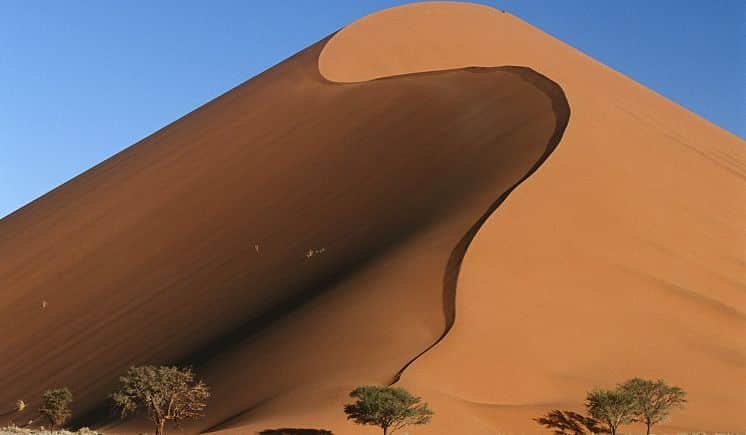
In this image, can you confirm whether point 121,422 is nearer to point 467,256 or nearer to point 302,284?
point 302,284

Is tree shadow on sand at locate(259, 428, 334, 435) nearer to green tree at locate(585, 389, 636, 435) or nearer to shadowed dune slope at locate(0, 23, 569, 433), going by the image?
shadowed dune slope at locate(0, 23, 569, 433)

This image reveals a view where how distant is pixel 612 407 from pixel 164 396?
924 centimetres

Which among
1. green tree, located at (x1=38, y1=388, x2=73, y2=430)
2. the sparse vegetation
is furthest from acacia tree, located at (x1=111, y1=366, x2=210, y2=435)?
the sparse vegetation

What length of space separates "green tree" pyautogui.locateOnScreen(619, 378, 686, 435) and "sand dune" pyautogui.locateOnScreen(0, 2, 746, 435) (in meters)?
0.69

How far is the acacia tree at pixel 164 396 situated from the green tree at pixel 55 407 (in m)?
2.29

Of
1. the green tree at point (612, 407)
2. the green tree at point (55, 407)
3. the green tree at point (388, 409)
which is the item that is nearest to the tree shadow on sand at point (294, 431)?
the green tree at point (388, 409)

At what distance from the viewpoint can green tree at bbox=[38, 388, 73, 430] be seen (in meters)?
26.1

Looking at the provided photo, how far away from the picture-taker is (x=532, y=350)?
2375 centimetres

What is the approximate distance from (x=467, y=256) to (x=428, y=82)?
561 inches

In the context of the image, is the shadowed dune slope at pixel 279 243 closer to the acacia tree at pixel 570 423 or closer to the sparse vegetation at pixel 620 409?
the acacia tree at pixel 570 423

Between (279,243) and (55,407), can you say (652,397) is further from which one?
(55,407)

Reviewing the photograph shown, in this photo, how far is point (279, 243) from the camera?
31297 mm

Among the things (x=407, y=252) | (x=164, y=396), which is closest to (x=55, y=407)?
(x=164, y=396)

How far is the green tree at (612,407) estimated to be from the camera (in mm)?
21422
